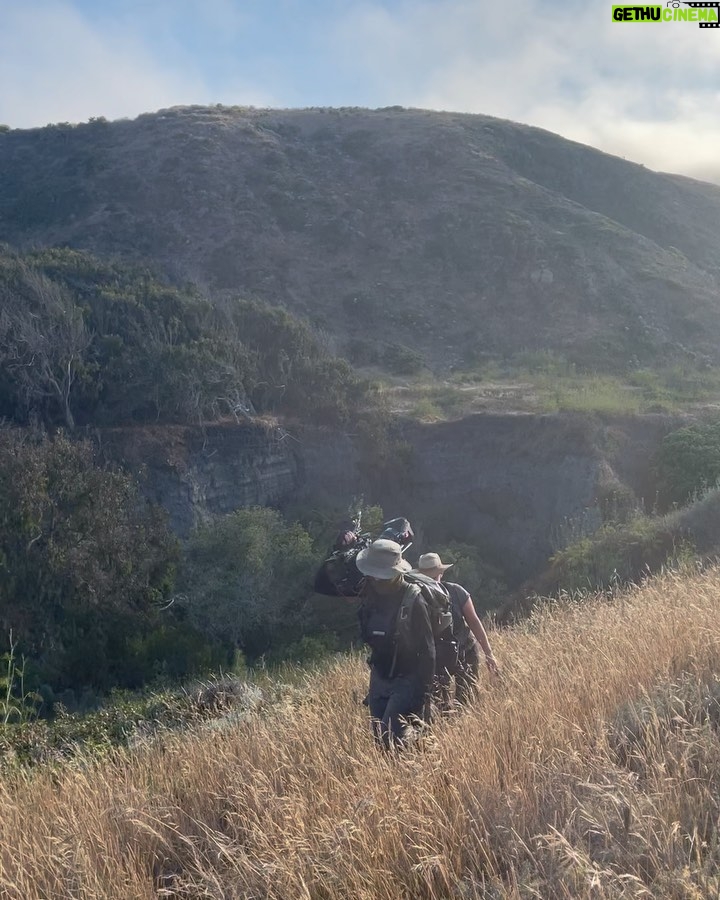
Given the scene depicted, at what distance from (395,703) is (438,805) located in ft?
4.11

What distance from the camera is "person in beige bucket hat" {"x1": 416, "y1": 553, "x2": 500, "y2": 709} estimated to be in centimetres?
454

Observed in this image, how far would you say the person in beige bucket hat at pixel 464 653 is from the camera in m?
4.54

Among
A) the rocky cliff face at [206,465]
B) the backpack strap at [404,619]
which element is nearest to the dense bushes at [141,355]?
the rocky cliff face at [206,465]

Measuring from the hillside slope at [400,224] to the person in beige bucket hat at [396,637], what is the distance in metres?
29.8

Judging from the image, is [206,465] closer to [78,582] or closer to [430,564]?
[78,582]

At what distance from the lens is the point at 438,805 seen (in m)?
2.96

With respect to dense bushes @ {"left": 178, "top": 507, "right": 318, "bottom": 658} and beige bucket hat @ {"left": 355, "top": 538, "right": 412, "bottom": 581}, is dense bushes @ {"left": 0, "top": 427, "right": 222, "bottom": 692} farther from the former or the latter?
beige bucket hat @ {"left": 355, "top": 538, "right": 412, "bottom": 581}

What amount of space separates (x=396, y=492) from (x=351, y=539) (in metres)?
19.2

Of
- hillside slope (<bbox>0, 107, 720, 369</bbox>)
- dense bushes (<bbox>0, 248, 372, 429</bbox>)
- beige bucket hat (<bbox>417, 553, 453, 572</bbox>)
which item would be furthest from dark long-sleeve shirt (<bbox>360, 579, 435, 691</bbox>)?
hillside slope (<bbox>0, 107, 720, 369</bbox>)

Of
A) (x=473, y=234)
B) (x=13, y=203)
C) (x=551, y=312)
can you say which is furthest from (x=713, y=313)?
(x=13, y=203)

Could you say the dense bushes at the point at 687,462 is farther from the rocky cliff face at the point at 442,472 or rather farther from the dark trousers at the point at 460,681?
the dark trousers at the point at 460,681

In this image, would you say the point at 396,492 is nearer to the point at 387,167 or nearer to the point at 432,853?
the point at 432,853

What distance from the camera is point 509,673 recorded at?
15.6ft

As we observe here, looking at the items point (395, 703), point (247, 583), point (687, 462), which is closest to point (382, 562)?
point (395, 703)
